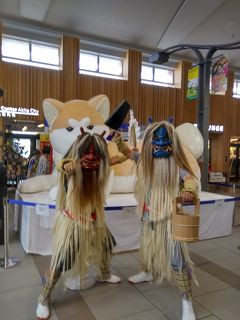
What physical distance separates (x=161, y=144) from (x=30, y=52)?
31.8 ft

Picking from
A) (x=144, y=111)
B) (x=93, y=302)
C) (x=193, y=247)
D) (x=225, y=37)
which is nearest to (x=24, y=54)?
(x=144, y=111)

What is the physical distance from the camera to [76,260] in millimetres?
2336

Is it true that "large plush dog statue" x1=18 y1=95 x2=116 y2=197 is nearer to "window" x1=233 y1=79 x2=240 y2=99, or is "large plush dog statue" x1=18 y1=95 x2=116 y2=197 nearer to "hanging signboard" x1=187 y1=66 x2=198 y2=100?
"hanging signboard" x1=187 y1=66 x2=198 y2=100

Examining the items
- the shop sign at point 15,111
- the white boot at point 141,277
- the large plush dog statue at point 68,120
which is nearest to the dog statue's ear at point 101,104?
the large plush dog statue at point 68,120

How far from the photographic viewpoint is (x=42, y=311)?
2.26 m

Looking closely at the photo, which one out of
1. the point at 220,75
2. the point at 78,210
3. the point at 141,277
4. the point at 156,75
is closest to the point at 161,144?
the point at 78,210

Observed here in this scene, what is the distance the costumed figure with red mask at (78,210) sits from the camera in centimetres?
228

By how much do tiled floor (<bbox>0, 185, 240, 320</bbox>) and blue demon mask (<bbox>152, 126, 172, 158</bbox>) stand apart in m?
1.32

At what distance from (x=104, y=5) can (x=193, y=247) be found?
26.5 feet

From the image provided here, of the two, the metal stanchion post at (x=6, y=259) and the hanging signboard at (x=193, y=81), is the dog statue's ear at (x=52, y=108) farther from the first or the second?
the hanging signboard at (x=193, y=81)

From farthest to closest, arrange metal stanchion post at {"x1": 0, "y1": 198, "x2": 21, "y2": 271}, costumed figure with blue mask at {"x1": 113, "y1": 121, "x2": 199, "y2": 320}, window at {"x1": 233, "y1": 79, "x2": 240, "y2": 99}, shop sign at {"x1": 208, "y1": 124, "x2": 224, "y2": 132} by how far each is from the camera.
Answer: window at {"x1": 233, "y1": 79, "x2": 240, "y2": 99}, shop sign at {"x1": 208, "y1": 124, "x2": 224, "y2": 132}, metal stanchion post at {"x1": 0, "y1": 198, "x2": 21, "y2": 271}, costumed figure with blue mask at {"x1": 113, "y1": 121, "x2": 199, "y2": 320}

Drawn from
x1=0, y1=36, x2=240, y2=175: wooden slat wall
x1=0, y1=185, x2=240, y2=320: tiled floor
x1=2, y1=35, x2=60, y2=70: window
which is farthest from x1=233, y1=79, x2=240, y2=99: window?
x1=0, y1=185, x2=240, y2=320: tiled floor

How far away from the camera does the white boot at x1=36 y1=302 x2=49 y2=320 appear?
7.34 feet

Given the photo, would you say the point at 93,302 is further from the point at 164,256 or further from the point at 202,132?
the point at 202,132
